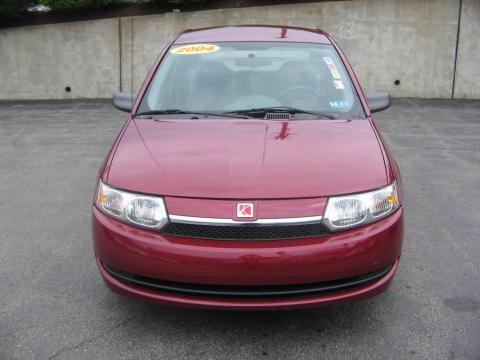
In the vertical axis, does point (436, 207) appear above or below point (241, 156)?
below

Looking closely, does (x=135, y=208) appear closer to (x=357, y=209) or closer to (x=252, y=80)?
(x=357, y=209)

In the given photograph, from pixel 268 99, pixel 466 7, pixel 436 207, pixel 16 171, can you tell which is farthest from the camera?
pixel 466 7

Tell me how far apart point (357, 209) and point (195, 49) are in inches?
84.3

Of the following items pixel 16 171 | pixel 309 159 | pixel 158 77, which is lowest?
pixel 16 171

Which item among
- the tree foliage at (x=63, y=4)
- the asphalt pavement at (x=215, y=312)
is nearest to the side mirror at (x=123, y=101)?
the asphalt pavement at (x=215, y=312)

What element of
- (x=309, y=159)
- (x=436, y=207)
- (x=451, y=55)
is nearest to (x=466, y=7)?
(x=451, y=55)

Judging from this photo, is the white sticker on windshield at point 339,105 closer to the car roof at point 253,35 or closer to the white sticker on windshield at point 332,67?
the white sticker on windshield at point 332,67

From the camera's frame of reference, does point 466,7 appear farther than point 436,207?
Yes

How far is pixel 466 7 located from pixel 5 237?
1097 centimetres

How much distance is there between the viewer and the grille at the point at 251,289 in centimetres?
264

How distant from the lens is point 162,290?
271 cm

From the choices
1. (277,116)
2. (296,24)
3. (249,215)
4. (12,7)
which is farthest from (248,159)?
(12,7)

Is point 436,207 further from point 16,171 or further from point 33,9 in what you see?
point 33,9

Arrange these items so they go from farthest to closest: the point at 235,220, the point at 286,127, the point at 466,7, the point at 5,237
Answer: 1. the point at 466,7
2. the point at 5,237
3. the point at 286,127
4. the point at 235,220
